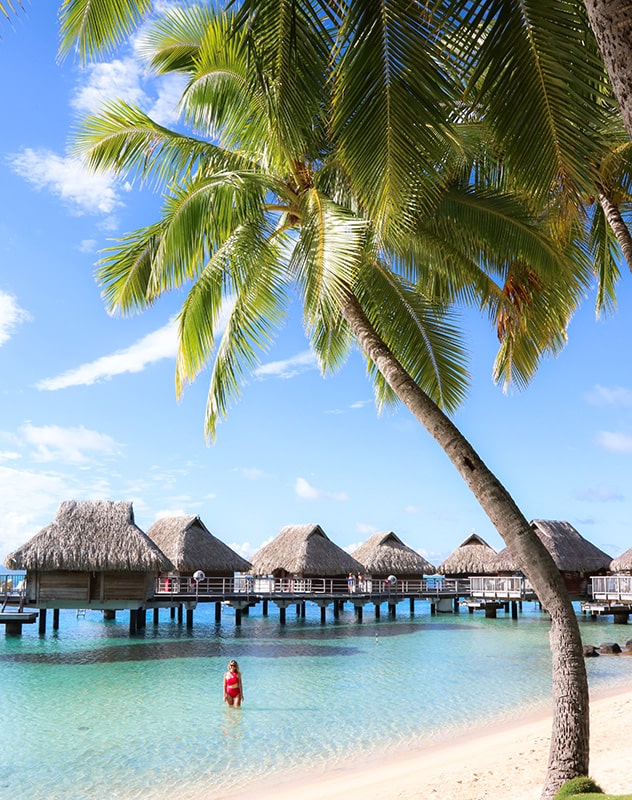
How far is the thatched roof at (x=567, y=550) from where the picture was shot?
39.2 metres

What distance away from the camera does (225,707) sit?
1498cm

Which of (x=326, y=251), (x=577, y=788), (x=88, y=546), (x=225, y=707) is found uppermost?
(x=326, y=251)

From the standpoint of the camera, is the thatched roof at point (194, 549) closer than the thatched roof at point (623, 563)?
Yes

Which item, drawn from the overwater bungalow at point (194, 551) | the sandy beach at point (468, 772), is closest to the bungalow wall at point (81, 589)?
the overwater bungalow at point (194, 551)

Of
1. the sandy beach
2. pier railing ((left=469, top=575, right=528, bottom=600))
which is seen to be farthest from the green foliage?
pier railing ((left=469, top=575, right=528, bottom=600))

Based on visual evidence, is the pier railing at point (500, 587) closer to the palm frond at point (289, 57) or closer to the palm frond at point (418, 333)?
the palm frond at point (418, 333)

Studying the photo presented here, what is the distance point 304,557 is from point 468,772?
28.3 meters

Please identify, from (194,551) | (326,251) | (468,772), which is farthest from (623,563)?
(326,251)

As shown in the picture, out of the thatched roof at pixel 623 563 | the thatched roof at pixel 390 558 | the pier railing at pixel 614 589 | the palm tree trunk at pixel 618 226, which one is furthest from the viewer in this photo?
the thatched roof at pixel 390 558

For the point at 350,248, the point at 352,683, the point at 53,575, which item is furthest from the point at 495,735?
the point at 53,575

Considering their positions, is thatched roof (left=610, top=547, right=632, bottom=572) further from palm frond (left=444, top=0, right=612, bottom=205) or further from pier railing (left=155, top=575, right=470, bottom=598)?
palm frond (left=444, top=0, right=612, bottom=205)

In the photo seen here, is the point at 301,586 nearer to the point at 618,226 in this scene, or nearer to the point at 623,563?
the point at 623,563

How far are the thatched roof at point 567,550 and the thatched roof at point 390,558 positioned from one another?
440cm

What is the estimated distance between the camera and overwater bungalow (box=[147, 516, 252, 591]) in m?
35.0
